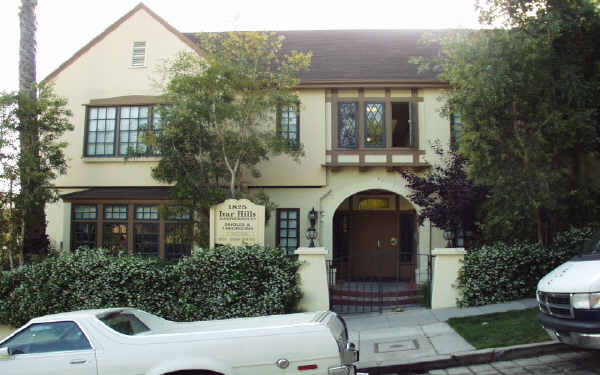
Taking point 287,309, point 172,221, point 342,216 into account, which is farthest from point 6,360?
point 342,216

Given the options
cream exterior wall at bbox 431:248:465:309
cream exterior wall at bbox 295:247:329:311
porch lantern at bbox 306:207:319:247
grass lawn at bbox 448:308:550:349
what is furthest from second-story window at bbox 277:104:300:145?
grass lawn at bbox 448:308:550:349

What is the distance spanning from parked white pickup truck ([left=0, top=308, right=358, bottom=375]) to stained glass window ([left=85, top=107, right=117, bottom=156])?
396 inches

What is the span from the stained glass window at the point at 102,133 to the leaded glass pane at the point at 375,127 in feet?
24.6

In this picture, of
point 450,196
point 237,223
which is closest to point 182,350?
point 237,223

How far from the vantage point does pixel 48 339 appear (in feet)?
18.6

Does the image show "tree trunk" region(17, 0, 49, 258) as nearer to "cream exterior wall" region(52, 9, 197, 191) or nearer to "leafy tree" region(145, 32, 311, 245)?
"cream exterior wall" region(52, 9, 197, 191)

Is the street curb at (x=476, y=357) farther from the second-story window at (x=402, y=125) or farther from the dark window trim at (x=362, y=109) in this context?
the second-story window at (x=402, y=125)

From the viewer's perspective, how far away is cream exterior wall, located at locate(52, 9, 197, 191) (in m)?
14.9

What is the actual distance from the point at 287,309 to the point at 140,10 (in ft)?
33.3

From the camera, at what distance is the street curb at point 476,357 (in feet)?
24.2

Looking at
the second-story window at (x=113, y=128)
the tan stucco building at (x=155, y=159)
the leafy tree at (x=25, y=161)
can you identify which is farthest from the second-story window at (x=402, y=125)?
the leafy tree at (x=25, y=161)

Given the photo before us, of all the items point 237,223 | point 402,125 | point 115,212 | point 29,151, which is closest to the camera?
point 237,223

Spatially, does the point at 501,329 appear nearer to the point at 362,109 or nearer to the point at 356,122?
the point at 356,122

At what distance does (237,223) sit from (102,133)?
20.7 feet
